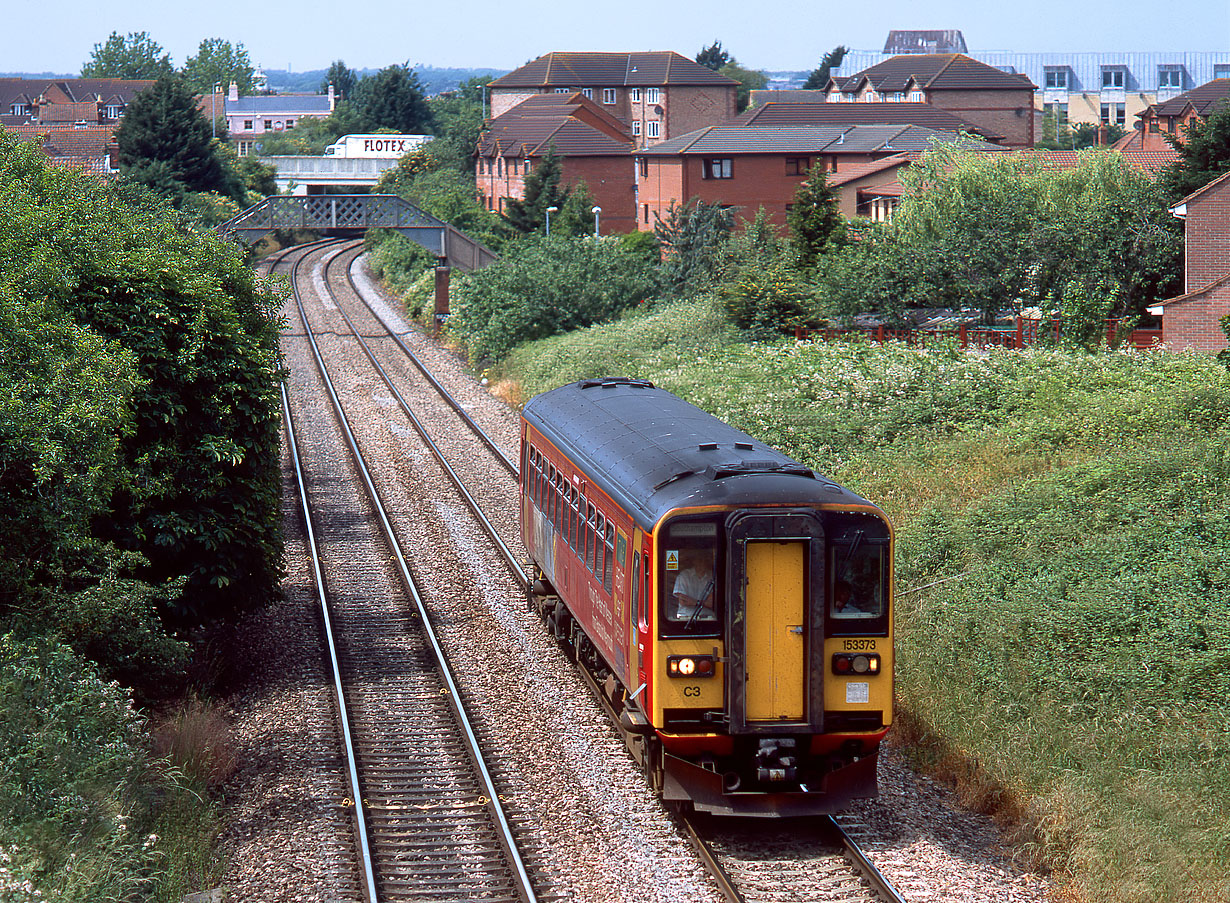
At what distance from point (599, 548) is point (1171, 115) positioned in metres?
64.8

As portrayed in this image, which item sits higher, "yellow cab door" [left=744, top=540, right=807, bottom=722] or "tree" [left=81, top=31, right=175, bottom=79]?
"tree" [left=81, top=31, right=175, bottom=79]

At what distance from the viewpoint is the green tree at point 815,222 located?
4169 centimetres

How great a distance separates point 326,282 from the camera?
5688 cm

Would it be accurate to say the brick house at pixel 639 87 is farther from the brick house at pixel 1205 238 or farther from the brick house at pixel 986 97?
the brick house at pixel 1205 238

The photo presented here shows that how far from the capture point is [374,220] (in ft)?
147

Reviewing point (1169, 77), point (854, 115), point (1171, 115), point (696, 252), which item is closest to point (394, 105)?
point (854, 115)

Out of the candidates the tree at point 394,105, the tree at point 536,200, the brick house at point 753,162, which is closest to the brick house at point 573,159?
the tree at point 536,200

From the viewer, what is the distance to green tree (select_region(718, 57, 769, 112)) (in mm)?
143375

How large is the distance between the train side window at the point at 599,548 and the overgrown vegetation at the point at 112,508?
3.89 m

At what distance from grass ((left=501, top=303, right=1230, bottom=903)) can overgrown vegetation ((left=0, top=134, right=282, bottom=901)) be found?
6.51 metres

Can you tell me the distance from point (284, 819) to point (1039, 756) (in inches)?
246

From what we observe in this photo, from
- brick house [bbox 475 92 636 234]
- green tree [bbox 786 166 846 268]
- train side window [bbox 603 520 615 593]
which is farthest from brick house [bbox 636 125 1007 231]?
train side window [bbox 603 520 615 593]

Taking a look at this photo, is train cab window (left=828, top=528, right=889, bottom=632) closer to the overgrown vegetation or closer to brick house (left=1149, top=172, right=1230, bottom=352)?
the overgrown vegetation

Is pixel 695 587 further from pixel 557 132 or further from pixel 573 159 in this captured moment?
pixel 557 132
